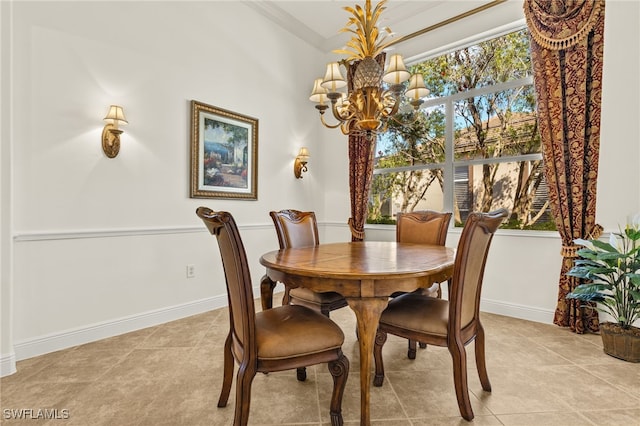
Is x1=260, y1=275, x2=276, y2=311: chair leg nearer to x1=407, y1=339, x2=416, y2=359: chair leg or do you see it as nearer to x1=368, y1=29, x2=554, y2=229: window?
x1=407, y1=339, x2=416, y2=359: chair leg

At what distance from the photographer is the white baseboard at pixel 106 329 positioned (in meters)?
2.20

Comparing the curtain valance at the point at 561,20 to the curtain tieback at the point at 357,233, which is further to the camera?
the curtain tieback at the point at 357,233

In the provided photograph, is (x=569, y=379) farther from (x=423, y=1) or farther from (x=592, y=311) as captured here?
(x=423, y=1)

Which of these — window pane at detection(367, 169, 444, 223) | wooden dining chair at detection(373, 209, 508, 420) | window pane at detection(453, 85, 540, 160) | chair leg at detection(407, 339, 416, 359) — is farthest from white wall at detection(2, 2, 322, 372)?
window pane at detection(453, 85, 540, 160)

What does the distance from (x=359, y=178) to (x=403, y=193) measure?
1.99ft

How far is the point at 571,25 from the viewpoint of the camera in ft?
8.79

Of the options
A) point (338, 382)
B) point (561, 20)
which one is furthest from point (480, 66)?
point (338, 382)

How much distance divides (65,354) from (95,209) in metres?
1.07

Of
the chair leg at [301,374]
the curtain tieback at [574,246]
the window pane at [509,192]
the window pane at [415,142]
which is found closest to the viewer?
the chair leg at [301,374]

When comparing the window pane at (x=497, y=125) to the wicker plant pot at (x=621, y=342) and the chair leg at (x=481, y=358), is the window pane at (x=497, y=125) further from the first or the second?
the chair leg at (x=481, y=358)

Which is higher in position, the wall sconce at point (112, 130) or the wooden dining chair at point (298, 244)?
the wall sconce at point (112, 130)

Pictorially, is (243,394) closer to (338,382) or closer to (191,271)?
(338,382)

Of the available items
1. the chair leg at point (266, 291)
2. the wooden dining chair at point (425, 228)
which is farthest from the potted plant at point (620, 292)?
the chair leg at point (266, 291)

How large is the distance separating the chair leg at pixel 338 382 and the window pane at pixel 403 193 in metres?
2.76
